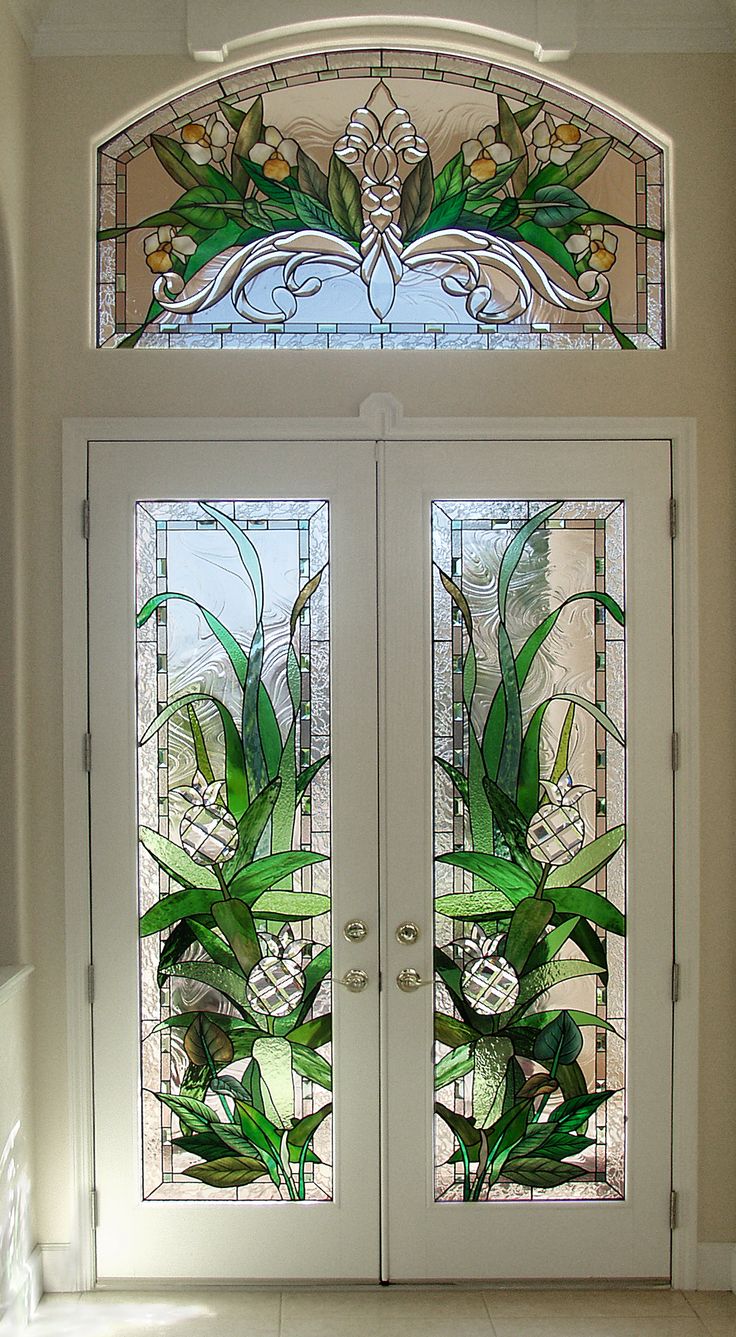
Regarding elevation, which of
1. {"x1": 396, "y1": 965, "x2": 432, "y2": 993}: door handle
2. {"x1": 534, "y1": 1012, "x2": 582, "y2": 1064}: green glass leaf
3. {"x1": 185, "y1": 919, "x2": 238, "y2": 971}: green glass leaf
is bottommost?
{"x1": 534, "y1": 1012, "x2": 582, "y2": 1064}: green glass leaf

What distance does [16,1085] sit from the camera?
9.05 ft

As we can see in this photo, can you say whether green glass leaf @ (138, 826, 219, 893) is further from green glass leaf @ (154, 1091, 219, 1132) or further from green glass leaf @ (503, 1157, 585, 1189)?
green glass leaf @ (503, 1157, 585, 1189)

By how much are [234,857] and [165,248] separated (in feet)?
5.15

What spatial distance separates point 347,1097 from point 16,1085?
0.81 metres

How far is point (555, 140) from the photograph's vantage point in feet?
9.91

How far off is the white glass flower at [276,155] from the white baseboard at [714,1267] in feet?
9.67

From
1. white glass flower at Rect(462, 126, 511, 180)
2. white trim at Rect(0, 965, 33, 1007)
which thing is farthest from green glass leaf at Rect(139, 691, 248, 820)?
white glass flower at Rect(462, 126, 511, 180)

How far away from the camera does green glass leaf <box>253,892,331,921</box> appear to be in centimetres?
291

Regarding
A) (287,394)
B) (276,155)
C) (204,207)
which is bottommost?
(287,394)

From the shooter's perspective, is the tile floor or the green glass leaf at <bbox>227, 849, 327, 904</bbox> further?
the green glass leaf at <bbox>227, 849, 327, 904</bbox>

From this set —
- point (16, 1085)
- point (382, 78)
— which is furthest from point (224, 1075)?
point (382, 78)

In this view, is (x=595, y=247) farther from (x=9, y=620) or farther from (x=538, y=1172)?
(x=538, y=1172)

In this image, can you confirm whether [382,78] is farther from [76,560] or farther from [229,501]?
[76,560]

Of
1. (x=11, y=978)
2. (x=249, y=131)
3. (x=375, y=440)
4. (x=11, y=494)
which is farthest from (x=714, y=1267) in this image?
(x=249, y=131)
